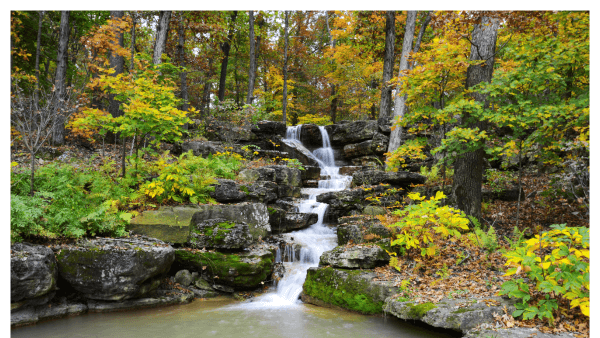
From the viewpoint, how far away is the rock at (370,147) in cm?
1302

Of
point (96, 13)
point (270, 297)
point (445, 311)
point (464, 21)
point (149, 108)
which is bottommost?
point (270, 297)

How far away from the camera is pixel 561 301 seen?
344 centimetres

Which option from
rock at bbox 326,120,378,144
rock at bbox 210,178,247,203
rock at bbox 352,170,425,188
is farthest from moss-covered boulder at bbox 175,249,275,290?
rock at bbox 326,120,378,144

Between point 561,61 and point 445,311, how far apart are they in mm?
4511

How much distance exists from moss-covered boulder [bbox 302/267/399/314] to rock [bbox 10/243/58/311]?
3.99 metres

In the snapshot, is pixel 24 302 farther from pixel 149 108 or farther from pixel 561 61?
pixel 561 61

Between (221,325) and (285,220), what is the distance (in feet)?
12.7

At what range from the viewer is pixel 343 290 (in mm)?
5242

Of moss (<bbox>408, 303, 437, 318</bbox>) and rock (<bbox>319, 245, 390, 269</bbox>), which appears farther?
rock (<bbox>319, 245, 390, 269</bbox>)

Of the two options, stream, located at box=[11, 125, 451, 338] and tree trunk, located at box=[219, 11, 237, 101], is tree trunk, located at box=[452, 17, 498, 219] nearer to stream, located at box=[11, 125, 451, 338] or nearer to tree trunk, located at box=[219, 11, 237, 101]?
stream, located at box=[11, 125, 451, 338]

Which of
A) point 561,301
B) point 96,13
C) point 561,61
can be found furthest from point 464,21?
point 96,13

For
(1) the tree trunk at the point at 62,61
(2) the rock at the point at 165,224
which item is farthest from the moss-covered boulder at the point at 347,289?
(1) the tree trunk at the point at 62,61

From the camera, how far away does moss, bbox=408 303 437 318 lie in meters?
4.09

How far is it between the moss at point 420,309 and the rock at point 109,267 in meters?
4.00
